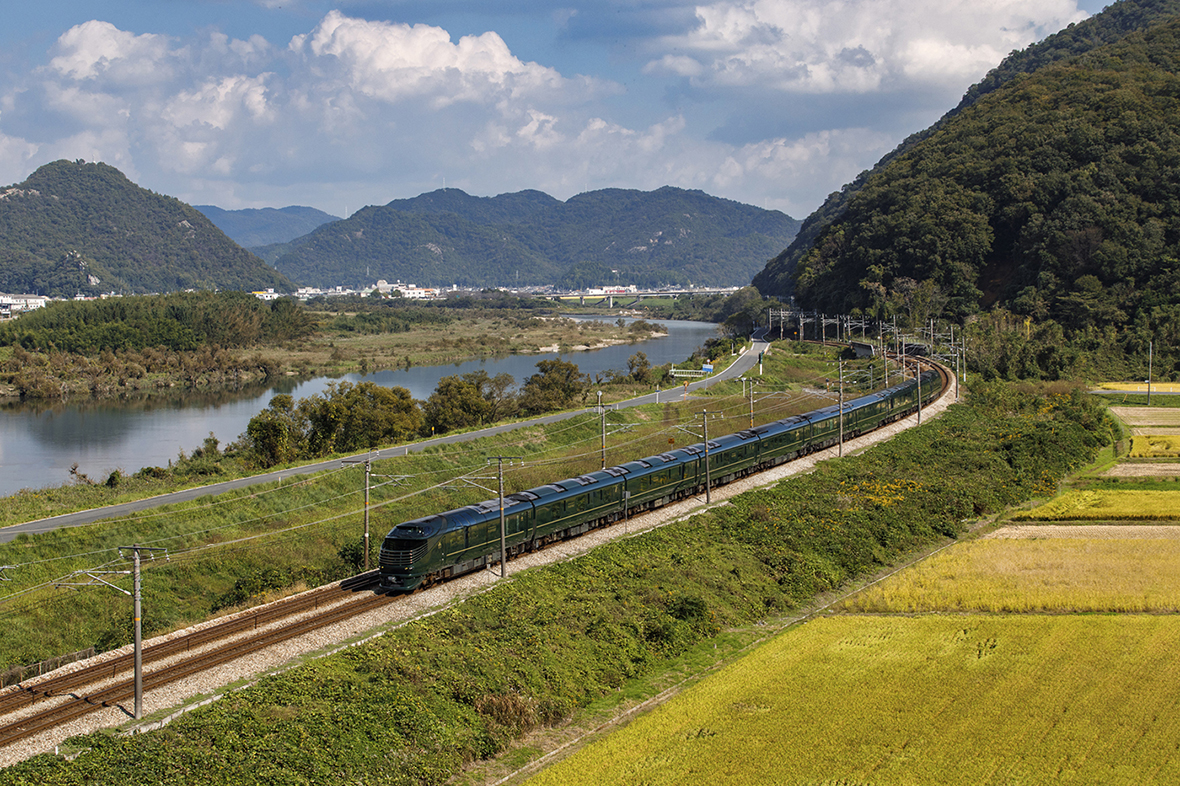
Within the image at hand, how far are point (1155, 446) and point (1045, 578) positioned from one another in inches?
1219

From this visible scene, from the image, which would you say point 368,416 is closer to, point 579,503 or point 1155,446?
point 579,503

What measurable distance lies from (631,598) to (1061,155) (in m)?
105

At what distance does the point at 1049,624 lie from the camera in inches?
1025

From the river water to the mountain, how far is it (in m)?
34.7

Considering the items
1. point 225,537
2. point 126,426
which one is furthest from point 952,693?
point 126,426

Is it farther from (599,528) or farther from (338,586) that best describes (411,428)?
(338,586)

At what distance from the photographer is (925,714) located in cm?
2025

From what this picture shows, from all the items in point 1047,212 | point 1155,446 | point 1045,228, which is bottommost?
point 1155,446

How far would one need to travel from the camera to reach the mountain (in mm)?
96375

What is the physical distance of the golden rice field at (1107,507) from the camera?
38750 millimetres

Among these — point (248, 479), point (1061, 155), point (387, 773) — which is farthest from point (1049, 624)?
point (1061, 155)

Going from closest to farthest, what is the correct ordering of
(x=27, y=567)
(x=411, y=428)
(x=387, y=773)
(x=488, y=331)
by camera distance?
(x=387, y=773)
(x=27, y=567)
(x=411, y=428)
(x=488, y=331)

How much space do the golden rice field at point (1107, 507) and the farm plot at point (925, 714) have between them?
1377 cm

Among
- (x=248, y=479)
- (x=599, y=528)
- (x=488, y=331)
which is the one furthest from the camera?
(x=488, y=331)
